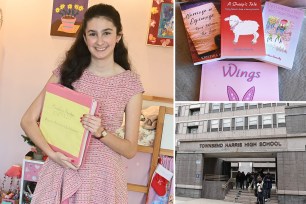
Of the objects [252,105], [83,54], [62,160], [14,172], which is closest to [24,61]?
[14,172]

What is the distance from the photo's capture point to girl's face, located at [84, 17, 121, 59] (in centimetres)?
82

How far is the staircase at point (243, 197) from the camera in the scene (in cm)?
71

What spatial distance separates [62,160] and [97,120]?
0.41 feet

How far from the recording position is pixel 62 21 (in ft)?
6.41

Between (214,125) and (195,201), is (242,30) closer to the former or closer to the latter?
(214,125)

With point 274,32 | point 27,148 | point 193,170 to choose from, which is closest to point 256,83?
point 274,32

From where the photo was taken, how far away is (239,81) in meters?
0.81

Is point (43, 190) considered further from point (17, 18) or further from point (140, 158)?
point (17, 18)

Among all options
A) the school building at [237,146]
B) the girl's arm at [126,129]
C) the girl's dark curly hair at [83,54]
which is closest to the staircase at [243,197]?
the school building at [237,146]

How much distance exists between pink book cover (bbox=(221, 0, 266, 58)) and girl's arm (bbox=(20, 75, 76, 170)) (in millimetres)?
442

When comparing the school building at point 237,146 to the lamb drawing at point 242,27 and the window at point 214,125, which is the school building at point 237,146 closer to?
the window at point 214,125

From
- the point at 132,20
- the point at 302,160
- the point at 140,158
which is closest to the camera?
the point at 302,160

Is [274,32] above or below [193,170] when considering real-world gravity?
above

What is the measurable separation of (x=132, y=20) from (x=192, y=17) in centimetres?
113
